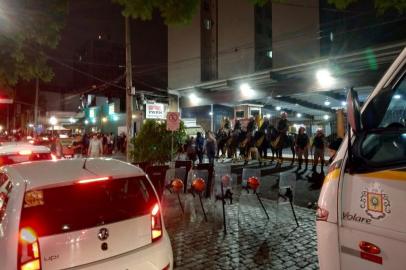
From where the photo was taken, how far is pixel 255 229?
6867 millimetres

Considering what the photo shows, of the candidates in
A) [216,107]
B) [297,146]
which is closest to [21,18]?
[297,146]

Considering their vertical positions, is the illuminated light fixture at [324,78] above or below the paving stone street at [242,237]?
above

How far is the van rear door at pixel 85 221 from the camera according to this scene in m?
3.11


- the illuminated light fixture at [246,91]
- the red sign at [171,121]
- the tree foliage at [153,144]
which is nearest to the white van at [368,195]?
the red sign at [171,121]

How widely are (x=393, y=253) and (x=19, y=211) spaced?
312 cm

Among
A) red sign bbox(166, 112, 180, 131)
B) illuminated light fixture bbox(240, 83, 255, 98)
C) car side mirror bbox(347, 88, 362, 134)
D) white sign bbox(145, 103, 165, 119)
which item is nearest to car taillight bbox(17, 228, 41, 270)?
car side mirror bbox(347, 88, 362, 134)

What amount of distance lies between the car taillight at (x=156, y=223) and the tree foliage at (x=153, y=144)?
10.3 m

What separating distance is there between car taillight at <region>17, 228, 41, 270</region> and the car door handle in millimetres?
2660

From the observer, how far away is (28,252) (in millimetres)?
3031

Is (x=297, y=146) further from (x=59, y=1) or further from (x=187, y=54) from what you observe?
(x=187, y=54)

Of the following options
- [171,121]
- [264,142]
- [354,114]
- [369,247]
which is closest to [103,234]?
[369,247]

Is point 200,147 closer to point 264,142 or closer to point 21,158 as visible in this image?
point 264,142

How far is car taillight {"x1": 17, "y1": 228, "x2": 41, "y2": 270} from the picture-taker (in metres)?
3.00

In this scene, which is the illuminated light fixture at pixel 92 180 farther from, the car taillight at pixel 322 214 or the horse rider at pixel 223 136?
the horse rider at pixel 223 136
